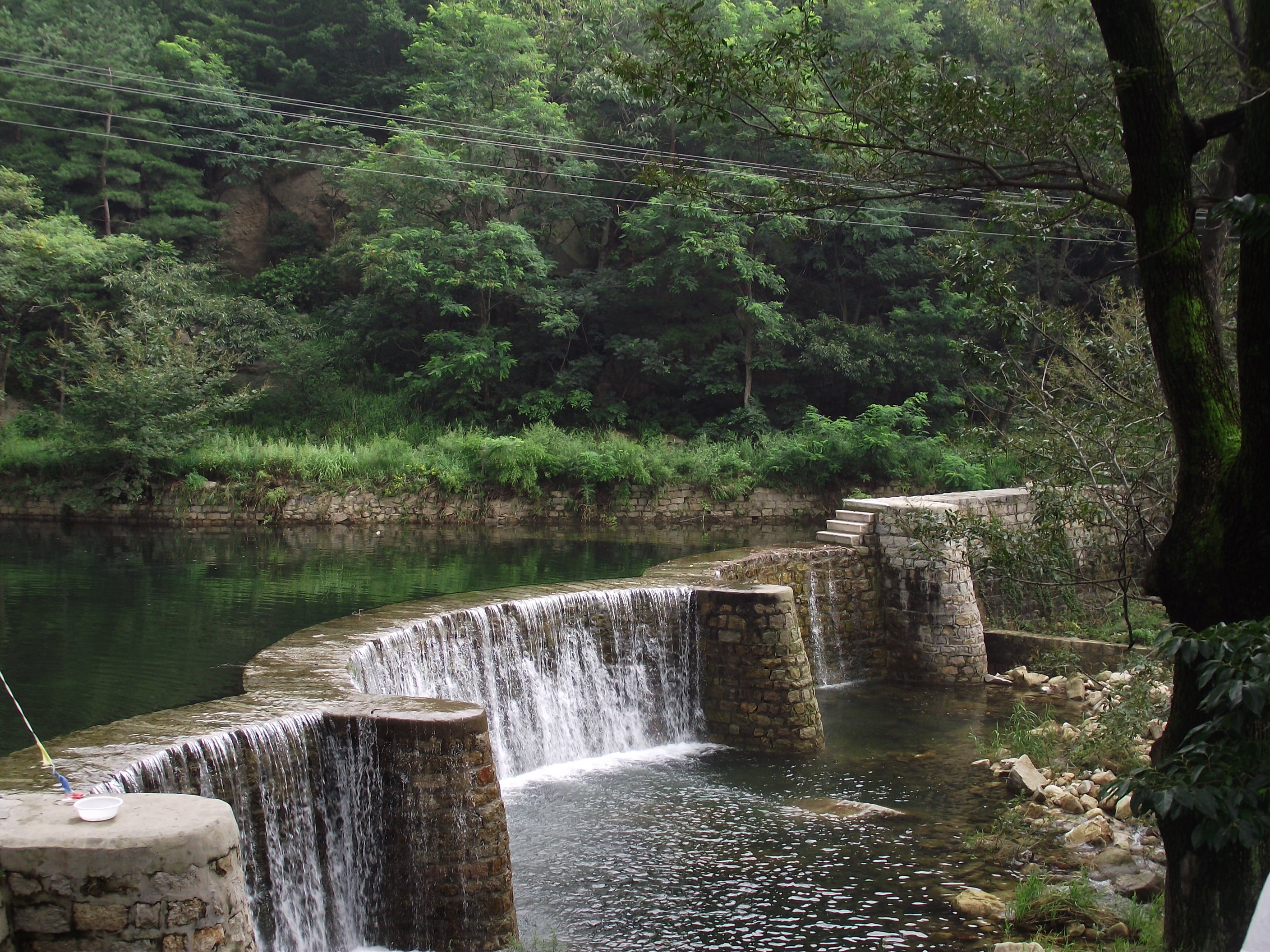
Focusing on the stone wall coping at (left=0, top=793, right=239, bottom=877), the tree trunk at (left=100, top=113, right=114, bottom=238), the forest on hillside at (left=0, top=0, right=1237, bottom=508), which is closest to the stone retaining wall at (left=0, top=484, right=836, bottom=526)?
the forest on hillside at (left=0, top=0, right=1237, bottom=508)

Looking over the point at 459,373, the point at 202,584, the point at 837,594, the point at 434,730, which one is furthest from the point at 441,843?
the point at 459,373

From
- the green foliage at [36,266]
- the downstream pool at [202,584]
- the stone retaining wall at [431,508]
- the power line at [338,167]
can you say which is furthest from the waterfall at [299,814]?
the green foliage at [36,266]

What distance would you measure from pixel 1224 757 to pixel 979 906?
2.99 meters

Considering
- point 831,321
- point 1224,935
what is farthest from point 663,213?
point 1224,935

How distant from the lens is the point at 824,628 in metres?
12.3

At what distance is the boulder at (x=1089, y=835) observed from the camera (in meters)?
7.12

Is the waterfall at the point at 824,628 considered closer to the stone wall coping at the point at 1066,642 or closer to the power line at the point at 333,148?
the stone wall coping at the point at 1066,642

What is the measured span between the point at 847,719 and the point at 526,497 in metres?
13.2

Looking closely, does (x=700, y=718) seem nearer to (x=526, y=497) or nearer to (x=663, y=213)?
(x=526, y=497)

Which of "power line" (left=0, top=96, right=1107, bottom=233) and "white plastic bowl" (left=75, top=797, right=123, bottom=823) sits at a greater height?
"power line" (left=0, top=96, right=1107, bottom=233)

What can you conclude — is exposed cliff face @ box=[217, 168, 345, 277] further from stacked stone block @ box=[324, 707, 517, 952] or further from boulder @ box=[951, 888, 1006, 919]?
boulder @ box=[951, 888, 1006, 919]

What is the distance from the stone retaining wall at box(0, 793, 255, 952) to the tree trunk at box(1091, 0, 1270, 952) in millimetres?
3694

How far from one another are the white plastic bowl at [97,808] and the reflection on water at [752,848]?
2789 millimetres

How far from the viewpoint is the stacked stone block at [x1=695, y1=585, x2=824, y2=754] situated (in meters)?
9.53
